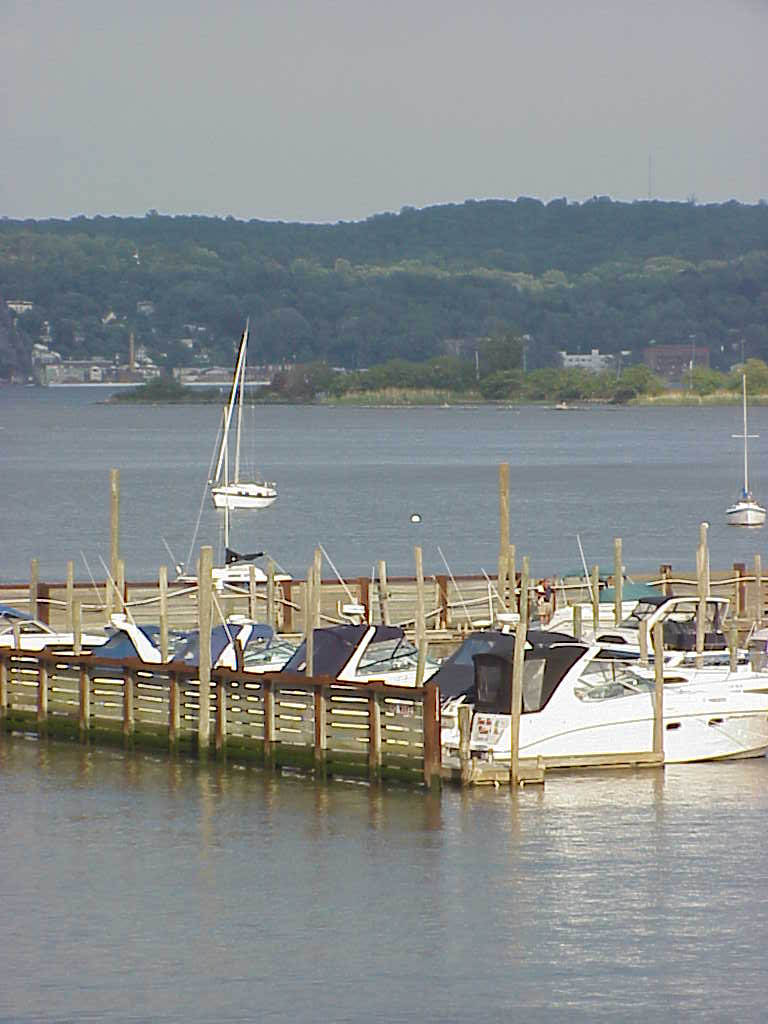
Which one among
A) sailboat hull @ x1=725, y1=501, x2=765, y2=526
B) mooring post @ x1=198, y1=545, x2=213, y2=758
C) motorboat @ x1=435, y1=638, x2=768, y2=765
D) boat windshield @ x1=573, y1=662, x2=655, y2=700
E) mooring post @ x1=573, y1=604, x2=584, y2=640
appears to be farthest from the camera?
sailboat hull @ x1=725, y1=501, x2=765, y2=526

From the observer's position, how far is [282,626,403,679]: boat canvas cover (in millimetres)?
30859

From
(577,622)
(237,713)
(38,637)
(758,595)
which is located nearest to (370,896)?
(237,713)

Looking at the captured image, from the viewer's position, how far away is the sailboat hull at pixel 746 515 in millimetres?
89688

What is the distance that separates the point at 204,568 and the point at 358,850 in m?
6.10

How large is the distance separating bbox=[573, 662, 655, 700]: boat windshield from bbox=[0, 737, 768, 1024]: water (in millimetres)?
1090

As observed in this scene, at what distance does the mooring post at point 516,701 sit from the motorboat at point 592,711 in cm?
15

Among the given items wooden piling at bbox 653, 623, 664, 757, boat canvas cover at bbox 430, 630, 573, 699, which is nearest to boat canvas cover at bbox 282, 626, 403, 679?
boat canvas cover at bbox 430, 630, 573, 699

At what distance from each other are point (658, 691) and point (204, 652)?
586 cm

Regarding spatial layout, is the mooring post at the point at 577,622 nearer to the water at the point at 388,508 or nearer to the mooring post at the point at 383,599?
the mooring post at the point at 383,599

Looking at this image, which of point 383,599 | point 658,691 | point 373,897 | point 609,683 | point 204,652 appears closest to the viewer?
point 373,897

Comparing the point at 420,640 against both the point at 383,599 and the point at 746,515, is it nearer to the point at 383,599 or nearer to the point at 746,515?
the point at 383,599

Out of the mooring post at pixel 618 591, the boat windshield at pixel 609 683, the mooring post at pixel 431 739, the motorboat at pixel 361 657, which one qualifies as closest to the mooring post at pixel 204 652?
the motorboat at pixel 361 657

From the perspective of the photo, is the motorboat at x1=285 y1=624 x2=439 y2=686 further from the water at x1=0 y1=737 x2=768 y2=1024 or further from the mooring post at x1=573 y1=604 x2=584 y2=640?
the mooring post at x1=573 y1=604 x2=584 y2=640

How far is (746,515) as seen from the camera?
90.1 meters
